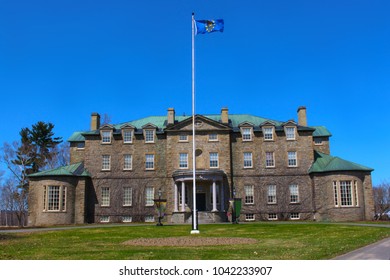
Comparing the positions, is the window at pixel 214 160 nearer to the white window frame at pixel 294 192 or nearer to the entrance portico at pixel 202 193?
the entrance portico at pixel 202 193

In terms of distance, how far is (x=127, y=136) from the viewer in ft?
151

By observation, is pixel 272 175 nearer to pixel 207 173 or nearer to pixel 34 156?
pixel 207 173

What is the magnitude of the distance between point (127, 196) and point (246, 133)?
579 inches

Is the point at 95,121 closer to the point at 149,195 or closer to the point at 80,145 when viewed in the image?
the point at 80,145

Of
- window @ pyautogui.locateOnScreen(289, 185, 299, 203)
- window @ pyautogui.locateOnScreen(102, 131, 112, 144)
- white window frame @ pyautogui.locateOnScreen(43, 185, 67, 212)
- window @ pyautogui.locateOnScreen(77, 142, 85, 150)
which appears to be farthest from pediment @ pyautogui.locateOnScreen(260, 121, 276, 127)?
white window frame @ pyautogui.locateOnScreen(43, 185, 67, 212)

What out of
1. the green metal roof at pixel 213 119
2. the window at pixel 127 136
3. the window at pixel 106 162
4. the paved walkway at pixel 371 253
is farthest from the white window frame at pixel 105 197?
the paved walkway at pixel 371 253

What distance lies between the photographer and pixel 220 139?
146 feet

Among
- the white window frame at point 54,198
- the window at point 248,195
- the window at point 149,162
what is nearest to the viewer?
the white window frame at point 54,198

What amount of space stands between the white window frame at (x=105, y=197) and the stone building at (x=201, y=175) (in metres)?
0.11

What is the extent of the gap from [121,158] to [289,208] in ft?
62.0

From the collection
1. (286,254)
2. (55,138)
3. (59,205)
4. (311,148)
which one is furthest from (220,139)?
(55,138)

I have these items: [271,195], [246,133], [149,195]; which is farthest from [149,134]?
[271,195]

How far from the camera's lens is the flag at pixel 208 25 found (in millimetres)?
26688

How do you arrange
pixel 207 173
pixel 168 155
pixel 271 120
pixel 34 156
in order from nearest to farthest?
pixel 207 173, pixel 168 155, pixel 271 120, pixel 34 156
